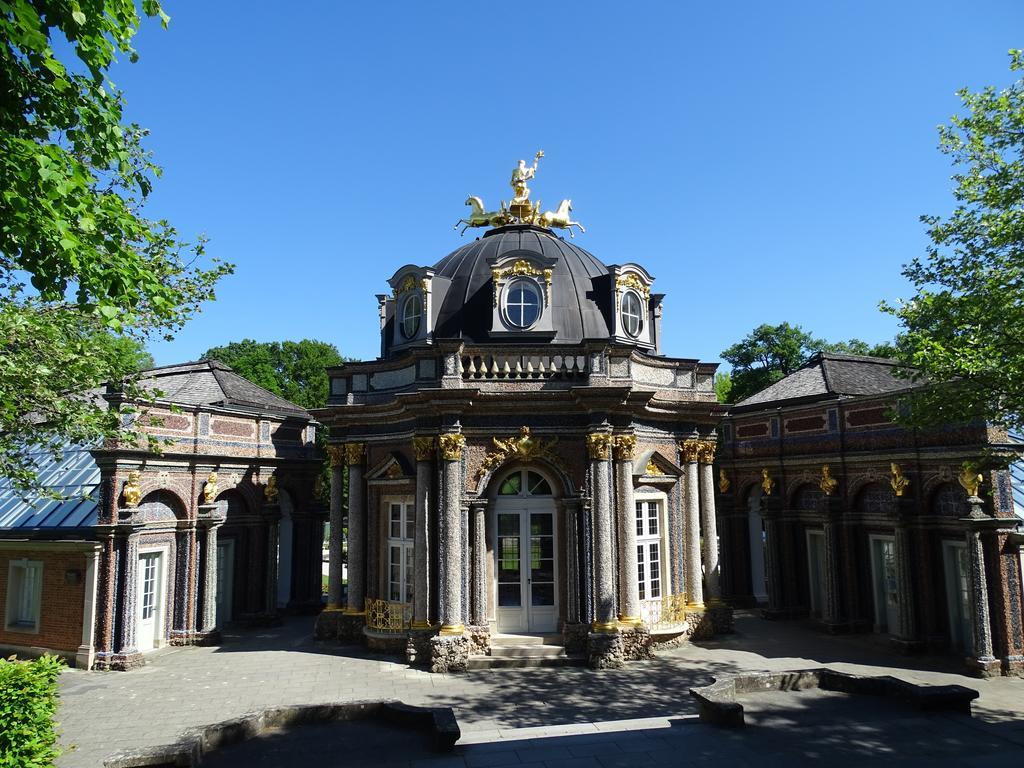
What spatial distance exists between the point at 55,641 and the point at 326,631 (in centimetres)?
662

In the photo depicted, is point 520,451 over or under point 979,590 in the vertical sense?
over

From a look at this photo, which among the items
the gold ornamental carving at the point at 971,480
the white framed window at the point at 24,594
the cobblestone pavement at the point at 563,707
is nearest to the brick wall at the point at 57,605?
the white framed window at the point at 24,594

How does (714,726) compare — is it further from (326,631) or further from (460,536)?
(326,631)

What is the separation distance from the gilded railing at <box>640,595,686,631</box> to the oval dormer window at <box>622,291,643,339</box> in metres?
7.42

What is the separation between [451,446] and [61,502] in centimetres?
1047

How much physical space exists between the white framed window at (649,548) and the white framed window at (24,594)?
15.6 meters

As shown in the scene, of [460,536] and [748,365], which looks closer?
[460,536]

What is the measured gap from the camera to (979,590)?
15703mm

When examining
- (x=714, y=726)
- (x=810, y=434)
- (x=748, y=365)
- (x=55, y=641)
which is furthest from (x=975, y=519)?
(x=748, y=365)

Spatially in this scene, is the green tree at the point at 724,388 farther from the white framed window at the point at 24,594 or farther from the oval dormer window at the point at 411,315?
the white framed window at the point at 24,594

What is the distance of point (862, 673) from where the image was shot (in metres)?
15.5

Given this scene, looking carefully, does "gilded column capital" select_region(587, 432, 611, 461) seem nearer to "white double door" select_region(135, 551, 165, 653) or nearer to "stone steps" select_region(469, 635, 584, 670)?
"stone steps" select_region(469, 635, 584, 670)


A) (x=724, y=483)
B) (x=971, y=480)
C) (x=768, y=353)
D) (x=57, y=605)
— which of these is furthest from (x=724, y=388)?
(x=57, y=605)

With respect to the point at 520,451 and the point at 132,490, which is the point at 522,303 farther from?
the point at 132,490
